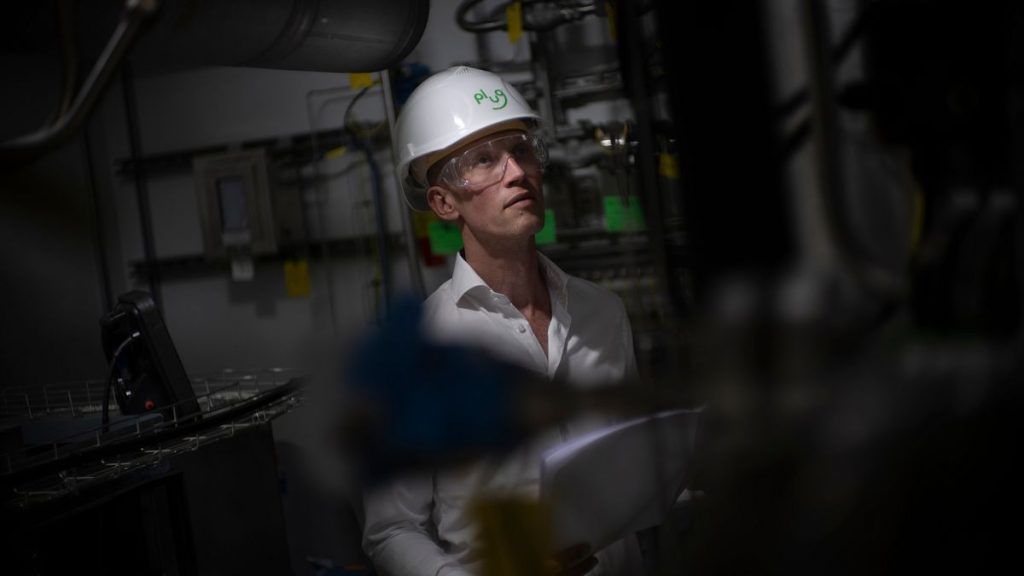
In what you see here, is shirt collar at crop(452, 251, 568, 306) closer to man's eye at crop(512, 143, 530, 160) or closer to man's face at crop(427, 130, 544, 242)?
man's face at crop(427, 130, 544, 242)

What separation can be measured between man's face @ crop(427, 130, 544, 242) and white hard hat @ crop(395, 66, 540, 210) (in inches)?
1.4

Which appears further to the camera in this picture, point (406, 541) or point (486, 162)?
point (486, 162)

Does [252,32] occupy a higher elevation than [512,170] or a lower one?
higher

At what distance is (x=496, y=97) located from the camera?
4.80 ft

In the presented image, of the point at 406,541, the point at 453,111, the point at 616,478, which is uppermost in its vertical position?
the point at 453,111

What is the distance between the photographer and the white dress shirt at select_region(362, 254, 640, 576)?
725 millimetres

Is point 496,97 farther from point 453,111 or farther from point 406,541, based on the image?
point 406,541

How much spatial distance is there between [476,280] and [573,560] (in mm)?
734

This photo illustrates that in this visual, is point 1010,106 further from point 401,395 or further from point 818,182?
point 401,395

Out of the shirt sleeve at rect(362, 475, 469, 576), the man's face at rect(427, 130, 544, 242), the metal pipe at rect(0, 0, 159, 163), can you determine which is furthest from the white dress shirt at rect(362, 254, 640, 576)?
the metal pipe at rect(0, 0, 159, 163)

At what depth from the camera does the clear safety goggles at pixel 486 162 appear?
1458mm

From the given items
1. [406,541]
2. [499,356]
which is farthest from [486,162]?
[499,356]

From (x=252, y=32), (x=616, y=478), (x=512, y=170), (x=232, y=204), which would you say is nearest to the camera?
(x=616, y=478)

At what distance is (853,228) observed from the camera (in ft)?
1.62
